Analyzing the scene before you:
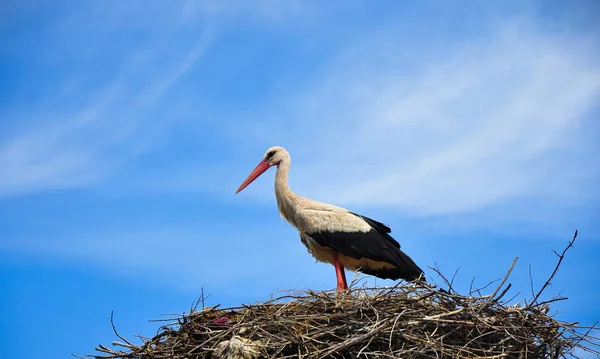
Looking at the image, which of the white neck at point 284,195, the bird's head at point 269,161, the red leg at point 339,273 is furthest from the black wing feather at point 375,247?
the bird's head at point 269,161

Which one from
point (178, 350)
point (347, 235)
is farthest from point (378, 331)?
point (347, 235)

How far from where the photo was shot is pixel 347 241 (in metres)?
7.43

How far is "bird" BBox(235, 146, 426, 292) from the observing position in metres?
7.37

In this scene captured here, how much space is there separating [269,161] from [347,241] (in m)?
1.57

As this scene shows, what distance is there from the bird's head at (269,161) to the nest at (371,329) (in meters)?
2.78

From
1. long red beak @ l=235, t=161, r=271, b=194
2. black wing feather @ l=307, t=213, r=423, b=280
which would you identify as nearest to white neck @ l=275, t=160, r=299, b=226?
long red beak @ l=235, t=161, r=271, b=194

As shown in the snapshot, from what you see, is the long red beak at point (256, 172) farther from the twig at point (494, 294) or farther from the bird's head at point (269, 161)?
the twig at point (494, 294)

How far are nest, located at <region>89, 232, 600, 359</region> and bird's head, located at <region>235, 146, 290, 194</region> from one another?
9.11ft

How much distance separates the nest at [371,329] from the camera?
5.31 meters

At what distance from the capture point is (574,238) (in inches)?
221

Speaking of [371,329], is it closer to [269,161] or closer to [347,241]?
[347,241]

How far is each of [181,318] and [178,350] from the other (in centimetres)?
31

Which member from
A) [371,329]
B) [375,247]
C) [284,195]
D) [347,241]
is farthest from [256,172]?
[371,329]

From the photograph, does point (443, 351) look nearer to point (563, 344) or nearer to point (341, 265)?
point (563, 344)
